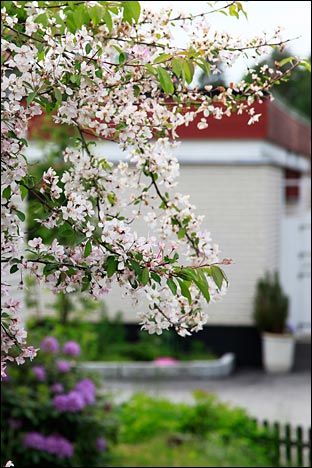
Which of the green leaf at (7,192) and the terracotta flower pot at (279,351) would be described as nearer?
the green leaf at (7,192)

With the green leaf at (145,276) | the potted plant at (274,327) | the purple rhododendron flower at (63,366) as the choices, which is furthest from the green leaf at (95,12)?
the potted plant at (274,327)

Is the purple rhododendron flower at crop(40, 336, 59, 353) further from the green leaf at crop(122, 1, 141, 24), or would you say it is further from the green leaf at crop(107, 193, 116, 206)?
the green leaf at crop(122, 1, 141, 24)

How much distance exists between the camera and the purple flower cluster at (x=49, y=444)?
410cm

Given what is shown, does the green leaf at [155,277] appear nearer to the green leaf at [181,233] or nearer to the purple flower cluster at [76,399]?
the green leaf at [181,233]

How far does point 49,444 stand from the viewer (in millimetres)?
4129

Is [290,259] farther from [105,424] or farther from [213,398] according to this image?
[105,424]

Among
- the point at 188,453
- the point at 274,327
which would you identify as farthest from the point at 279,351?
the point at 188,453

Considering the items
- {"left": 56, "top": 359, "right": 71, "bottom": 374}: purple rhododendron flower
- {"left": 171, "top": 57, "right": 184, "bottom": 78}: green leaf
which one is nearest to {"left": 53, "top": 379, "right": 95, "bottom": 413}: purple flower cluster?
{"left": 56, "top": 359, "right": 71, "bottom": 374}: purple rhododendron flower

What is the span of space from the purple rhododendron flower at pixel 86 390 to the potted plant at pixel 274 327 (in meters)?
3.85

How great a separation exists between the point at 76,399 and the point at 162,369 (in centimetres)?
358

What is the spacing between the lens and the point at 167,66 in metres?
2.00

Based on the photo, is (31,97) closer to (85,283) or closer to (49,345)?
(85,283)

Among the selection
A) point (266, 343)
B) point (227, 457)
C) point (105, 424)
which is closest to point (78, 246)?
point (105, 424)

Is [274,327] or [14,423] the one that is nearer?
[14,423]
